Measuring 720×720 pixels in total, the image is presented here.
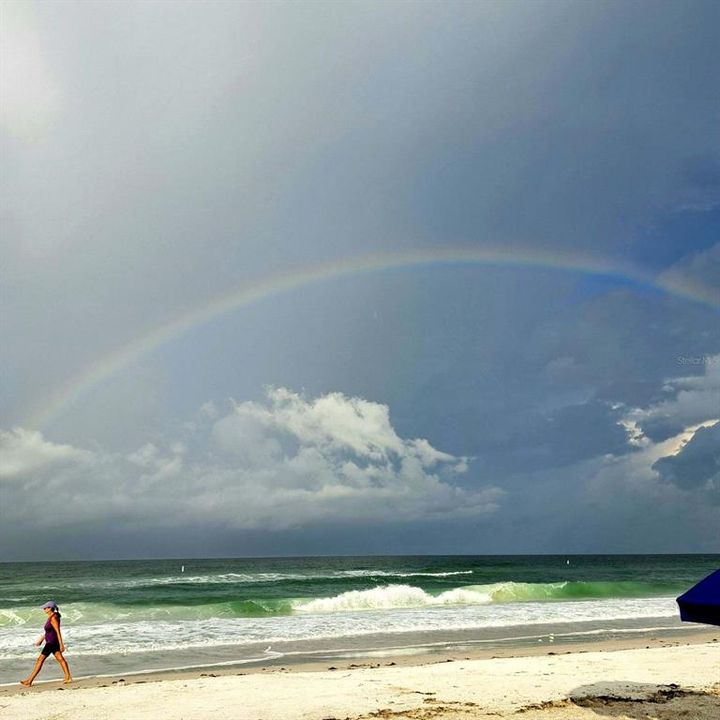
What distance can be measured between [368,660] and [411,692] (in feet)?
18.8

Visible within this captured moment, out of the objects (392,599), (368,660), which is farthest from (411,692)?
(392,599)

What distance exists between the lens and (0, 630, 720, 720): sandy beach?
10.9 meters

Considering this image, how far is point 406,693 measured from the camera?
1223 cm

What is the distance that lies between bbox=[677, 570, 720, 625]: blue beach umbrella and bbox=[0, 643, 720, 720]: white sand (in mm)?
3513

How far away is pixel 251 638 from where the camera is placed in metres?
23.2

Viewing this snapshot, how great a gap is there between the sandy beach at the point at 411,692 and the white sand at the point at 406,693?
20 mm

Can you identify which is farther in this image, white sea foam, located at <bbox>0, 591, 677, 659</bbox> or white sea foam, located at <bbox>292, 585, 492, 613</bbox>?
white sea foam, located at <bbox>292, 585, 492, 613</bbox>

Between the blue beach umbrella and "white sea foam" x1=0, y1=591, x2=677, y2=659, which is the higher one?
the blue beach umbrella

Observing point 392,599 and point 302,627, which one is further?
point 392,599

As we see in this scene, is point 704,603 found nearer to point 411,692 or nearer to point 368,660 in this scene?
point 411,692

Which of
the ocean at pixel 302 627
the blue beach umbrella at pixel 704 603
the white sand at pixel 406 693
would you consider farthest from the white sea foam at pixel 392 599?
the blue beach umbrella at pixel 704 603

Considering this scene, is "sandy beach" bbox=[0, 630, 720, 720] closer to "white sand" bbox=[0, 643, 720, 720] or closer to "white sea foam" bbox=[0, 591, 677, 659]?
"white sand" bbox=[0, 643, 720, 720]

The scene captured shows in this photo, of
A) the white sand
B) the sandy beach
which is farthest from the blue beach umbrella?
the white sand

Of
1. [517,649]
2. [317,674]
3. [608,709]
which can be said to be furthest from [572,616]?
[608,709]
